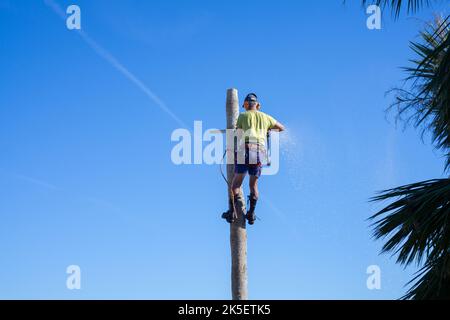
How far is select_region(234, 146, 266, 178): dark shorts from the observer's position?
872 cm

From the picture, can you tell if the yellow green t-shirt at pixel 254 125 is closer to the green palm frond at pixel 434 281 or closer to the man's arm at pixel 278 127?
the man's arm at pixel 278 127

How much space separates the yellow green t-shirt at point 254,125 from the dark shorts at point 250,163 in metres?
0.14

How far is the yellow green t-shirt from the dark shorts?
0.14m

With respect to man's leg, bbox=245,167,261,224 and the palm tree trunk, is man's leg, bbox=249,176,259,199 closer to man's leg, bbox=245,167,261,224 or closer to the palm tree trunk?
man's leg, bbox=245,167,261,224

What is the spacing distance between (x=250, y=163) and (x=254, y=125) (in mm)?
509

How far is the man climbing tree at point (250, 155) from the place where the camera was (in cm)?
875

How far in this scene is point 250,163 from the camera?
8.72 m

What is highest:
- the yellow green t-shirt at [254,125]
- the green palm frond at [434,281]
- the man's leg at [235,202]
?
the yellow green t-shirt at [254,125]

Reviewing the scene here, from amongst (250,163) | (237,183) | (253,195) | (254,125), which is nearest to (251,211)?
(253,195)

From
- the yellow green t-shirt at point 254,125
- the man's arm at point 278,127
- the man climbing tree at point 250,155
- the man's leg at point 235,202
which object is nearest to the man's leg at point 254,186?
the man climbing tree at point 250,155
